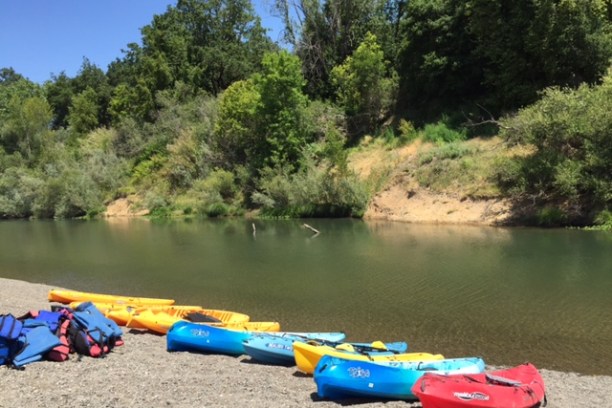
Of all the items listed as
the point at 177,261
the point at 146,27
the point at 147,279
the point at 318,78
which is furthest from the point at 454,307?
the point at 146,27

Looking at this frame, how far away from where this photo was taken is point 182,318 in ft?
44.2

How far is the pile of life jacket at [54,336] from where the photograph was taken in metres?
9.88

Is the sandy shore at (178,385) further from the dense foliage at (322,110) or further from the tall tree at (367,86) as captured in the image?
the tall tree at (367,86)

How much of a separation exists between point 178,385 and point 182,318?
14.2 ft

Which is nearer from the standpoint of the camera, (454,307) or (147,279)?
(454,307)

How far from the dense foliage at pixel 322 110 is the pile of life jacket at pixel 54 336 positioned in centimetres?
2630

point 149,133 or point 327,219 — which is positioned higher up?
point 149,133

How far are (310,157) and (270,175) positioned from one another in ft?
12.1

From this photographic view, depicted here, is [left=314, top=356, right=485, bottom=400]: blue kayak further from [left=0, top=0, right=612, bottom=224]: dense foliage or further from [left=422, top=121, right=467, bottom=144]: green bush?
[left=422, top=121, right=467, bottom=144]: green bush

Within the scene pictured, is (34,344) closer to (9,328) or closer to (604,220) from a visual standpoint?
(9,328)

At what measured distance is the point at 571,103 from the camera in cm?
3077

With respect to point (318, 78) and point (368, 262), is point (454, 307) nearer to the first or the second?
point (368, 262)

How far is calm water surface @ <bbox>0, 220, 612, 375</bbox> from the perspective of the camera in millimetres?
12820

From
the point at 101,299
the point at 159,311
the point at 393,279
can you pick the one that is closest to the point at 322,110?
the point at 393,279
